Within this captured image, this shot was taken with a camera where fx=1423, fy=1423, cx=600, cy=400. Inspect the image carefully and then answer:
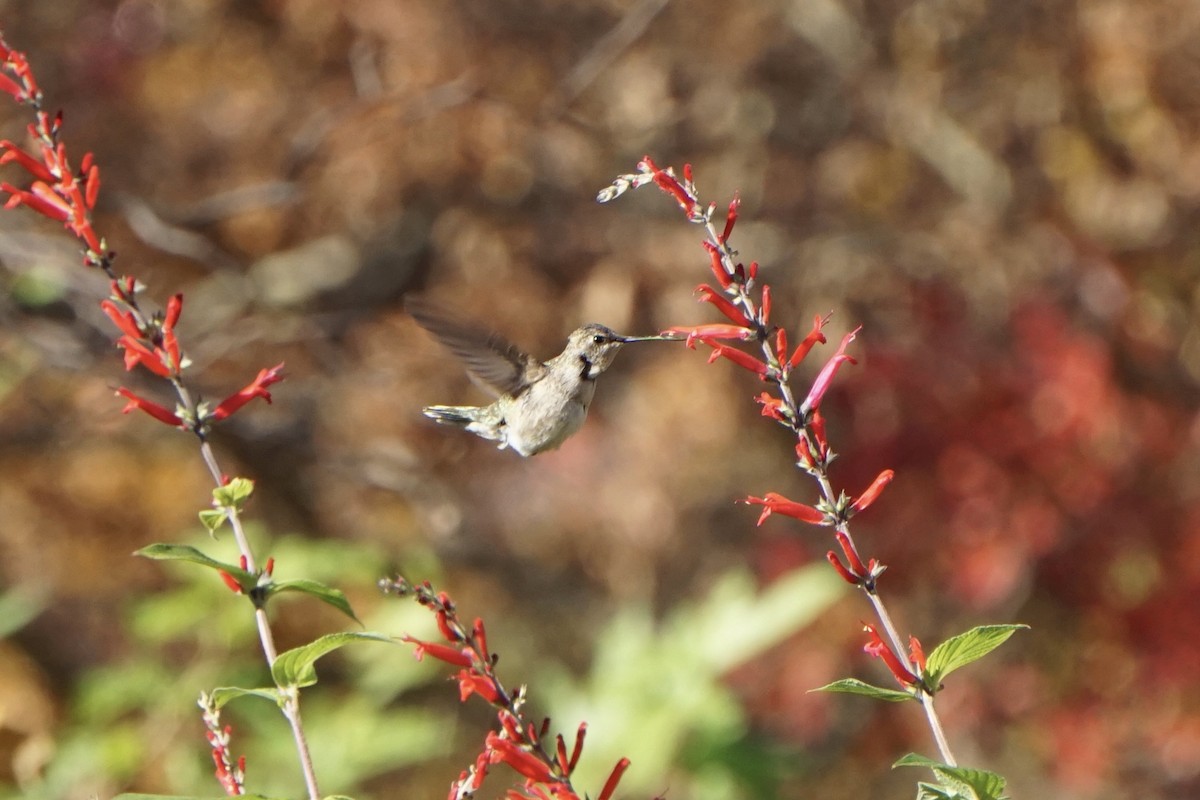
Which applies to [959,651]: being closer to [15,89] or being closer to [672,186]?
[672,186]

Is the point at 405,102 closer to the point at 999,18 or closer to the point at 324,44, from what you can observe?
the point at 324,44

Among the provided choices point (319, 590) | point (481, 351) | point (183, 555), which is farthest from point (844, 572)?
point (481, 351)

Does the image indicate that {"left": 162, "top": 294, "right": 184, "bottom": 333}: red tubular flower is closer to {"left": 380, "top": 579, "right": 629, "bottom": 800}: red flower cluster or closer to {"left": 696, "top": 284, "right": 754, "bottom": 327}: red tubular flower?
{"left": 380, "top": 579, "right": 629, "bottom": 800}: red flower cluster

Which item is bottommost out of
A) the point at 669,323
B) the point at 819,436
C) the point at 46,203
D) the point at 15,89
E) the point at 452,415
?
the point at 819,436

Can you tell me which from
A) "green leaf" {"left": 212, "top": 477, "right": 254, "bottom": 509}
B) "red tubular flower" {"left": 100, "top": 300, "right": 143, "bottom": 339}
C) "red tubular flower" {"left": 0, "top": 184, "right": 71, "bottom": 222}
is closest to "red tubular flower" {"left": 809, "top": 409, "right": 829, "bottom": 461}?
"green leaf" {"left": 212, "top": 477, "right": 254, "bottom": 509}

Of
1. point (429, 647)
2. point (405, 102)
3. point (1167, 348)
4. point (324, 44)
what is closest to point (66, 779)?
point (429, 647)
